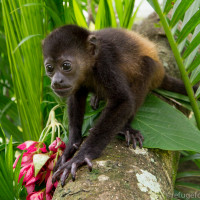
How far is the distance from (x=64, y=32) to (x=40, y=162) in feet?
3.72

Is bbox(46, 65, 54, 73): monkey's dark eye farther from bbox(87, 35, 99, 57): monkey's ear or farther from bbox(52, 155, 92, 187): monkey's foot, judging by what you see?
bbox(52, 155, 92, 187): monkey's foot

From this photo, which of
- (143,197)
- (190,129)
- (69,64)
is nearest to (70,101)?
(69,64)

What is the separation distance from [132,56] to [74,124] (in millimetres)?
911

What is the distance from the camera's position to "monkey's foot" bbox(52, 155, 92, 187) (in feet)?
5.53

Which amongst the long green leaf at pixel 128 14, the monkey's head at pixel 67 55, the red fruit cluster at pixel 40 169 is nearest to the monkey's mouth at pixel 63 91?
the monkey's head at pixel 67 55

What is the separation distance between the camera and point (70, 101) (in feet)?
8.50

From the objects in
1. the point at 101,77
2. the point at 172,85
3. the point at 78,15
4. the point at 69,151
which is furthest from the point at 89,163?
the point at 78,15

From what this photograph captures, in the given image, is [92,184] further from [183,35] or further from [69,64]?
[183,35]

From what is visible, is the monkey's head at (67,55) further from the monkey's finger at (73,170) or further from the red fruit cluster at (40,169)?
the monkey's finger at (73,170)

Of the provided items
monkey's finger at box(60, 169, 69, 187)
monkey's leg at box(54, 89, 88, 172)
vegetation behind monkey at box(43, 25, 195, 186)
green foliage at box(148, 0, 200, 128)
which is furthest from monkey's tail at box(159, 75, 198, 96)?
monkey's finger at box(60, 169, 69, 187)

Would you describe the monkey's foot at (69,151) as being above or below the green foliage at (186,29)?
below

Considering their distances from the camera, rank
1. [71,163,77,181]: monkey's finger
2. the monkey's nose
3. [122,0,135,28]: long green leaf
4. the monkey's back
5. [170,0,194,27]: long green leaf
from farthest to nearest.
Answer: [122,0,135,28]: long green leaf, the monkey's back, the monkey's nose, [170,0,194,27]: long green leaf, [71,163,77,181]: monkey's finger

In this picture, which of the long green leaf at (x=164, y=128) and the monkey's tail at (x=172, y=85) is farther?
the monkey's tail at (x=172, y=85)

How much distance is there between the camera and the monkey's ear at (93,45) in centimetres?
247
